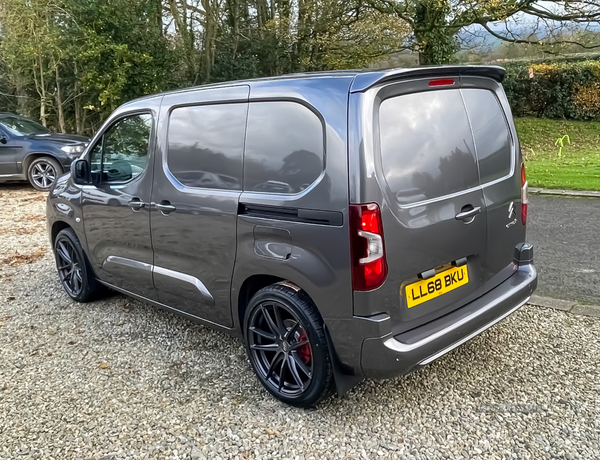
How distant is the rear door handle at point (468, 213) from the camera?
3010 millimetres

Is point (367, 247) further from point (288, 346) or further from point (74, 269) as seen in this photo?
point (74, 269)

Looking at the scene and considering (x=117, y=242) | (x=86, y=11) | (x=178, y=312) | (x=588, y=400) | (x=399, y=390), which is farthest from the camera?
(x=86, y=11)

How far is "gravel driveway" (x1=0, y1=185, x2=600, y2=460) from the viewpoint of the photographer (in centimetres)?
283

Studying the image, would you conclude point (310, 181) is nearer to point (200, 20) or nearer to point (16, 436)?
point (16, 436)

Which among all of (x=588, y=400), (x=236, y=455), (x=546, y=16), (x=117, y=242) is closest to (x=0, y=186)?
(x=117, y=242)

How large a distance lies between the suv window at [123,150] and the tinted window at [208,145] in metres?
0.38

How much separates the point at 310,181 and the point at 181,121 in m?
1.33

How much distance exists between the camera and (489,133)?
10.9 ft

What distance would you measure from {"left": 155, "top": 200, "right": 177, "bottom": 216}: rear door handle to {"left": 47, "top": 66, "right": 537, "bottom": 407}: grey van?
0.01 meters

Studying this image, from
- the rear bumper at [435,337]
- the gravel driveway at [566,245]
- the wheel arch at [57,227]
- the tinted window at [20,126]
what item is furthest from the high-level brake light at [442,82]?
the tinted window at [20,126]

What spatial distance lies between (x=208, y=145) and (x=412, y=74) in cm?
136

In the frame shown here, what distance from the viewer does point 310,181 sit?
2844mm

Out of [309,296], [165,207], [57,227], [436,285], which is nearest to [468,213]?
[436,285]

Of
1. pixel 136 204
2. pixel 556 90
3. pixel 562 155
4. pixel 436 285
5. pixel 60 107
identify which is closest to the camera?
pixel 436 285
